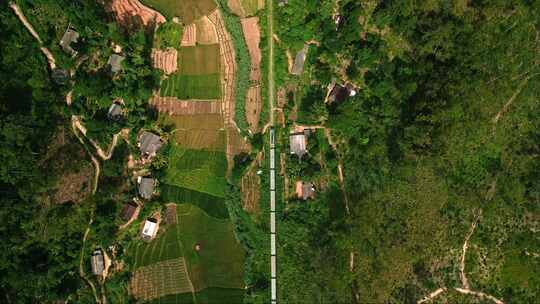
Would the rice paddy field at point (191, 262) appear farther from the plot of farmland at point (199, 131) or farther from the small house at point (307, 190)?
the small house at point (307, 190)

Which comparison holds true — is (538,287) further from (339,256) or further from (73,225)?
(73,225)

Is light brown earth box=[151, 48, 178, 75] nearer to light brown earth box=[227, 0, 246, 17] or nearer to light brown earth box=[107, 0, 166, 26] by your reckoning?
light brown earth box=[107, 0, 166, 26]

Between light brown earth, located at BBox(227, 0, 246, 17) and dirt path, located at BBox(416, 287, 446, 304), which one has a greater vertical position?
light brown earth, located at BBox(227, 0, 246, 17)

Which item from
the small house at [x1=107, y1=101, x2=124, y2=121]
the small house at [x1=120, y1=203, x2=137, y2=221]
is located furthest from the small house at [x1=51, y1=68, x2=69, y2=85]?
the small house at [x1=120, y1=203, x2=137, y2=221]

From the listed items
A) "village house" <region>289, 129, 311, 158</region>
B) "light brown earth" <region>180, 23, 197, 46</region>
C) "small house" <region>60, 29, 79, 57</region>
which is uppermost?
"light brown earth" <region>180, 23, 197, 46</region>

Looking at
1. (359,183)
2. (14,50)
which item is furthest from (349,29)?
(14,50)

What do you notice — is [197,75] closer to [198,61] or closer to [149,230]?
[198,61]
